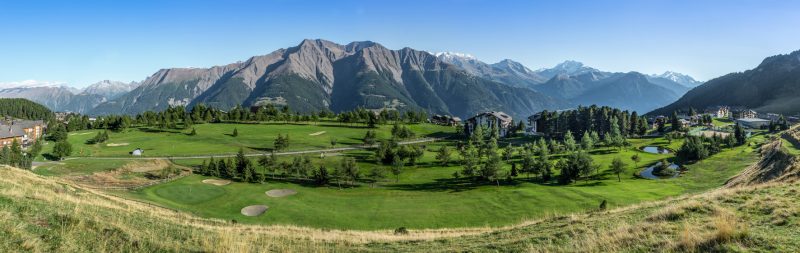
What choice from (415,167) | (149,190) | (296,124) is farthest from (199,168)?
(296,124)

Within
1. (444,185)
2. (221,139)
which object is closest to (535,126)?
(444,185)

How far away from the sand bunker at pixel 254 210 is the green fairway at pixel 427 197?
1141 millimetres

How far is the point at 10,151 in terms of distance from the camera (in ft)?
286

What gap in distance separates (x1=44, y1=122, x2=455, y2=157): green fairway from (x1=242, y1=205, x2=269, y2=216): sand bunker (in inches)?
2367

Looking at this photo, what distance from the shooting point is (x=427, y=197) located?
7356 centimetres

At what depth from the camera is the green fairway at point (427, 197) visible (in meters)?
58.8

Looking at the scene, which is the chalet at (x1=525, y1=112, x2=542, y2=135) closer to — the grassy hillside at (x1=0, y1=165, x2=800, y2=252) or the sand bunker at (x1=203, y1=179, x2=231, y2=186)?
the sand bunker at (x1=203, y1=179, x2=231, y2=186)

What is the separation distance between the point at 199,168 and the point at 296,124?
87.3 meters

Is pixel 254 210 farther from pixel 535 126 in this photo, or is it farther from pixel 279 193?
pixel 535 126

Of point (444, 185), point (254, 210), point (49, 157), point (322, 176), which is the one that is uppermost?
point (49, 157)

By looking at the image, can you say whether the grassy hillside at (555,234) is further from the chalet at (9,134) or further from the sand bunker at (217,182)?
the chalet at (9,134)

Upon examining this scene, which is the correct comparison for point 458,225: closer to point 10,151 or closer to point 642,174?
point 642,174

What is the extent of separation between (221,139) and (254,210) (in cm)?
8849

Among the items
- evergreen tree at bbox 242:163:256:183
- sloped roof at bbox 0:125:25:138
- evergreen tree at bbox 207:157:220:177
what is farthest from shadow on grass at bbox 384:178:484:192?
sloped roof at bbox 0:125:25:138
